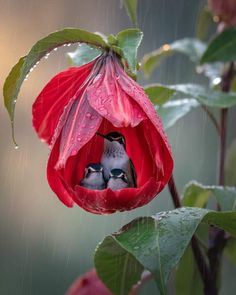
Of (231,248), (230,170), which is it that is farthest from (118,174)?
(230,170)

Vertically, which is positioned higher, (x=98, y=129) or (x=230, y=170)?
(x=98, y=129)

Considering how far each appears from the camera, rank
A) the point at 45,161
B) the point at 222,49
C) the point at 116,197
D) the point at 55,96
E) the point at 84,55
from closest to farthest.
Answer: the point at 116,197
the point at 55,96
the point at 84,55
the point at 222,49
the point at 45,161

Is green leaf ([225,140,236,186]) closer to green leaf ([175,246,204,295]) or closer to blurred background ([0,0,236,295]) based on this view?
green leaf ([175,246,204,295])

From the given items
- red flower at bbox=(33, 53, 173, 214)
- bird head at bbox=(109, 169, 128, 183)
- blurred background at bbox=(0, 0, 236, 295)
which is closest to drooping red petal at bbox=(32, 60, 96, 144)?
red flower at bbox=(33, 53, 173, 214)

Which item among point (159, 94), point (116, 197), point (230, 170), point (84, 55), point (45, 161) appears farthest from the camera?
point (45, 161)

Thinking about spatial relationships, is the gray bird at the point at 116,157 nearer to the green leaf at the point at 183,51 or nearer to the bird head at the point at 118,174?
the bird head at the point at 118,174

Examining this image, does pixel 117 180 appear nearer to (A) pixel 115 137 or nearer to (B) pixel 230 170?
(A) pixel 115 137

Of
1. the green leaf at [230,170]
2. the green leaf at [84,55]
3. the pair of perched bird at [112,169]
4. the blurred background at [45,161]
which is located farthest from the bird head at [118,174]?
the blurred background at [45,161]

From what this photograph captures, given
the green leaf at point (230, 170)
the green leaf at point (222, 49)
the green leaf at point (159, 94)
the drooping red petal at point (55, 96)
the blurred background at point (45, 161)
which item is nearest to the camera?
the drooping red petal at point (55, 96)
